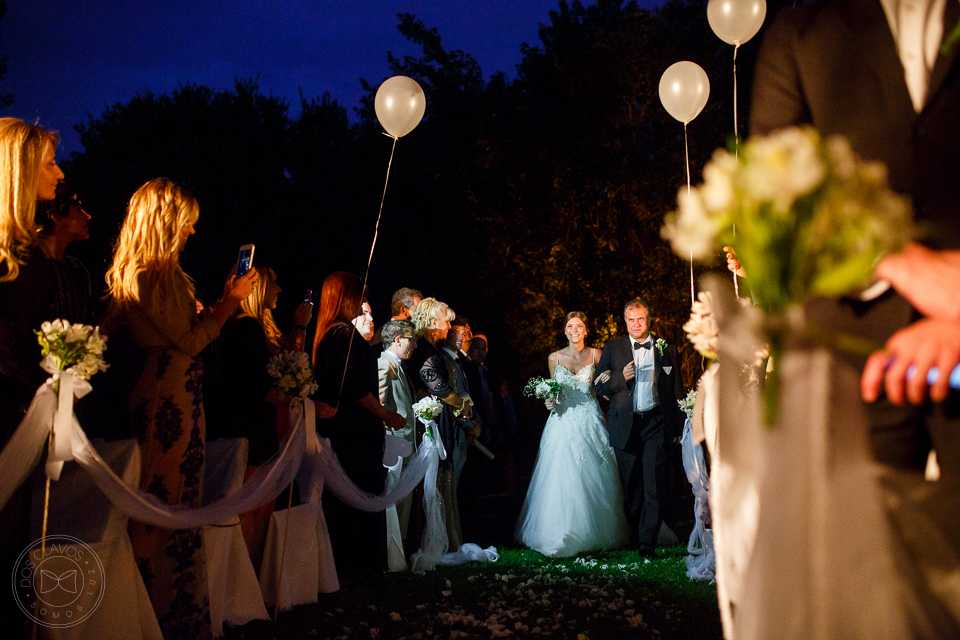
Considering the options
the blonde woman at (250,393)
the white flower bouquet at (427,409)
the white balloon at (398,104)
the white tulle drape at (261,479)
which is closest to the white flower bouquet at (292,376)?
the white tulle drape at (261,479)

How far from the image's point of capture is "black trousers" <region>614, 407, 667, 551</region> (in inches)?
290

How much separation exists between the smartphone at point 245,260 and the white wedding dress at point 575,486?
14.4 ft

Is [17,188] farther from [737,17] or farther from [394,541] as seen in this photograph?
[737,17]

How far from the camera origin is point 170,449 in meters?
3.73

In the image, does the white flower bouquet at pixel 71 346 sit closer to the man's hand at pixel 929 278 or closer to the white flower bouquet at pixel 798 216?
the white flower bouquet at pixel 798 216

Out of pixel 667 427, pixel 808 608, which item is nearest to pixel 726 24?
pixel 667 427

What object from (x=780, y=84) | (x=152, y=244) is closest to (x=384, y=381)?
(x=152, y=244)

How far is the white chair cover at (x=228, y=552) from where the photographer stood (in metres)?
4.24

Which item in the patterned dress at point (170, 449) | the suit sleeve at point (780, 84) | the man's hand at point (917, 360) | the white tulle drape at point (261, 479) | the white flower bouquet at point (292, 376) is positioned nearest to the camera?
the man's hand at point (917, 360)

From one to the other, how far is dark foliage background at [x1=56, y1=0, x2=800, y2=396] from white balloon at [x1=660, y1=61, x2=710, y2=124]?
531 cm

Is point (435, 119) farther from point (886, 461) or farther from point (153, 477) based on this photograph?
point (886, 461)

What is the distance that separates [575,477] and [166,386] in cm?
511

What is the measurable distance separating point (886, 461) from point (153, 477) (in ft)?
10.9

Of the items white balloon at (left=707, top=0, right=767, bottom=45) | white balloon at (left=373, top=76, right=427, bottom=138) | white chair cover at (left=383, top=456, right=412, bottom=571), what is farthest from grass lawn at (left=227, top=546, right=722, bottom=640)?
white balloon at (left=707, top=0, right=767, bottom=45)
